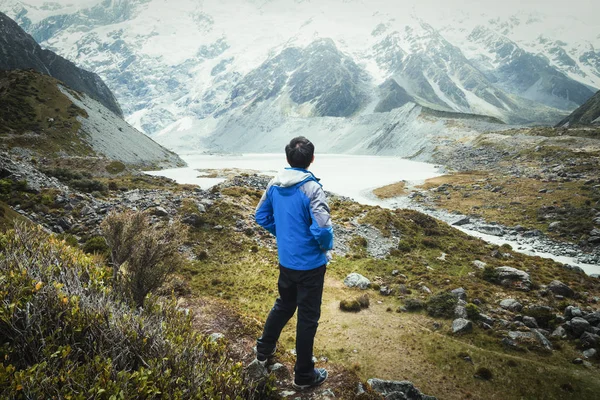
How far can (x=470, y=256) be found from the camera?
23625 mm

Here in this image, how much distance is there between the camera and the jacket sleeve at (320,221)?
5422mm

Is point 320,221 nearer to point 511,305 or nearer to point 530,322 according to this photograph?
point 530,322

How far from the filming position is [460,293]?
14.9 meters

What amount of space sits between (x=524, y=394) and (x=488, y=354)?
5.55ft

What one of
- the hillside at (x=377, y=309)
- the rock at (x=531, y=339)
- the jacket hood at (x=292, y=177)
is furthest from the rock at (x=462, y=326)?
the jacket hood at (x=292, y=177)

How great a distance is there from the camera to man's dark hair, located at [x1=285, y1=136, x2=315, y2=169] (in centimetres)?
591

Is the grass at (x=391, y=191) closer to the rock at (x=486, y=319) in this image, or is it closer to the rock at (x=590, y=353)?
the rock at (x=486, y=319)

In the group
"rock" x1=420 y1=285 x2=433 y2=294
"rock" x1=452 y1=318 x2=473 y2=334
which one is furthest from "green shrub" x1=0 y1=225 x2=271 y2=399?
"rock" x1=420 y1=285 x2=433 y2=294

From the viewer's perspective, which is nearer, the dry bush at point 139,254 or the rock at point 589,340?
the dry bush at point 139,254

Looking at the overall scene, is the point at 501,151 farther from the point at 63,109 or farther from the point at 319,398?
the point at 63,109

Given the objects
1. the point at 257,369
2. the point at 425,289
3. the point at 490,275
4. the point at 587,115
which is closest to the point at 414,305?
the point at 425,289

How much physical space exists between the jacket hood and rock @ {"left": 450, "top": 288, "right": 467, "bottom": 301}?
12.2 meters

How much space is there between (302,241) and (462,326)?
31.1 feet

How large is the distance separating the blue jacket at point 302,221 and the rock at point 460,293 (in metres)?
11.7
